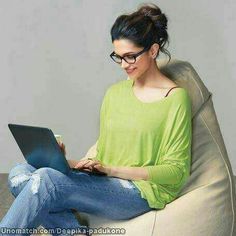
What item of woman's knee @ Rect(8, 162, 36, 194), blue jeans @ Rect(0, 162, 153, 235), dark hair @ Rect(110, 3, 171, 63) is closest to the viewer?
blue jeans @ Rect(0, 162, 153, 235)

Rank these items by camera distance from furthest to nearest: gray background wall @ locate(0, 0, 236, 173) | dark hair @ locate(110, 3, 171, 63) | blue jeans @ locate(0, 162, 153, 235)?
1. gray background wall @ locate(0, 0, 236, 173)
2. dark hair @ locate(110, 3, 171, 63)
3. blue jeans @ locate(0, 162, 153, 235)

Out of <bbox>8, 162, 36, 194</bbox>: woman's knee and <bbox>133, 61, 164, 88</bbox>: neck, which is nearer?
<bbox>8, 162, 36, 194</bbox>: woman's knee

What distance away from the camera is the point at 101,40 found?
3461 millimetres

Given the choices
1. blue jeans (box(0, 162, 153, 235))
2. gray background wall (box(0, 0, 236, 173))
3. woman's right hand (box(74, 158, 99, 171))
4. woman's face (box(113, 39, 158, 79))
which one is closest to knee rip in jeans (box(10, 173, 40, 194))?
blue jeans (box(0, 162, 153, 235))

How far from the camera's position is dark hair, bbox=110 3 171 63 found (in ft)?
6.00

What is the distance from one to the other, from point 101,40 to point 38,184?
198 cm

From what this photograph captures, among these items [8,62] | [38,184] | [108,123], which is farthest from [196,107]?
[8,62]

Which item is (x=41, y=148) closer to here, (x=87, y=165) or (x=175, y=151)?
(x=87, y=165)

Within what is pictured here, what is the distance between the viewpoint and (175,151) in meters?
1.76

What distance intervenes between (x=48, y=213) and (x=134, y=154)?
0.35m

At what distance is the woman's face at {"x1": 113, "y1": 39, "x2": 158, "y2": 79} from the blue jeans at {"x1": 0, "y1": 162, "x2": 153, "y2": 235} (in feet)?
1.25

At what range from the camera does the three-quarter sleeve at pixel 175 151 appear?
1.75 m

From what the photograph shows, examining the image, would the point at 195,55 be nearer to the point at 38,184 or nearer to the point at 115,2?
the point at 115,2

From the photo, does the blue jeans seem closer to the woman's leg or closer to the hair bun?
the woman's leg
